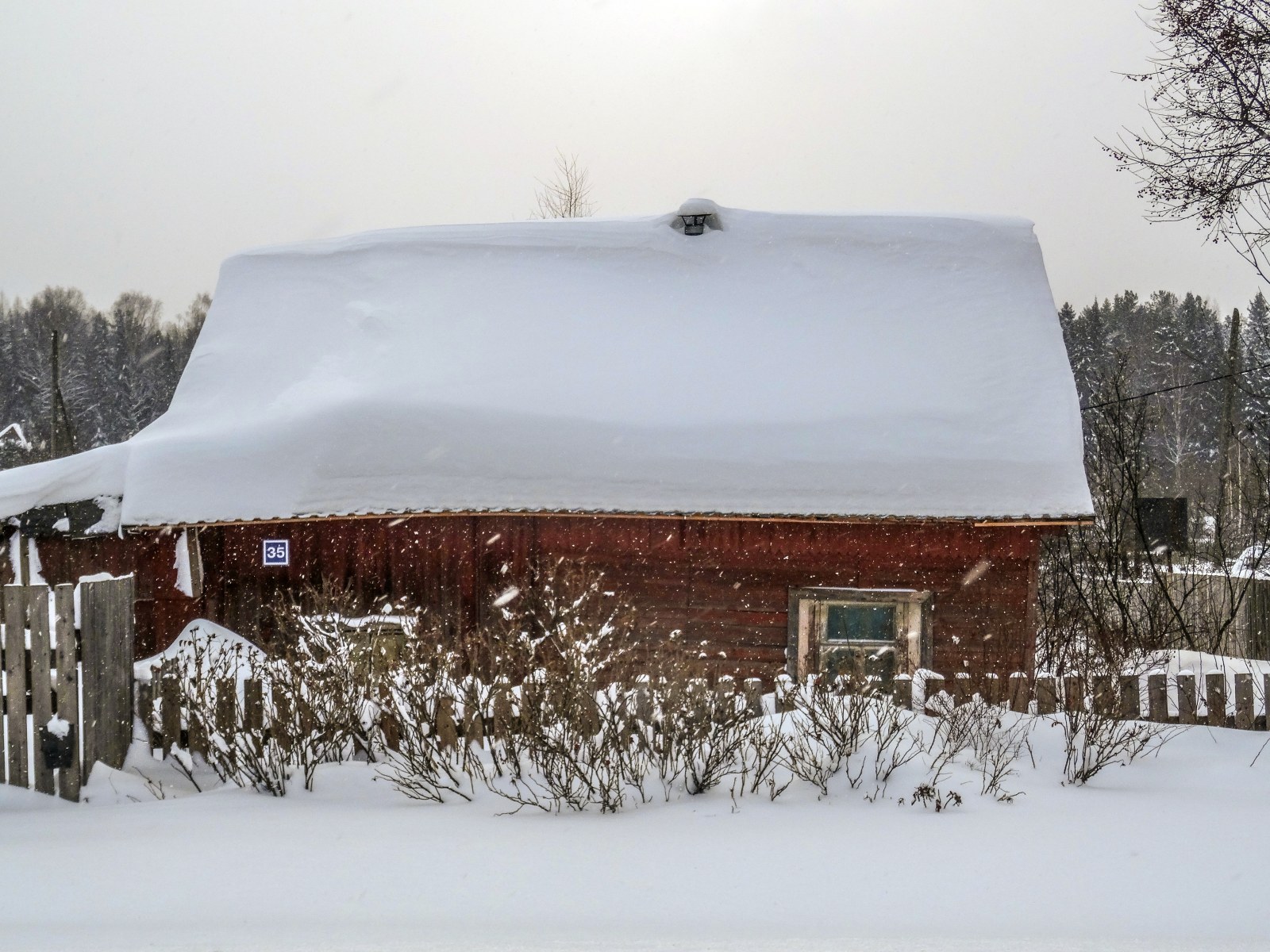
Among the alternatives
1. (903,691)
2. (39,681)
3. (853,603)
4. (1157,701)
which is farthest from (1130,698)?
(39,681)

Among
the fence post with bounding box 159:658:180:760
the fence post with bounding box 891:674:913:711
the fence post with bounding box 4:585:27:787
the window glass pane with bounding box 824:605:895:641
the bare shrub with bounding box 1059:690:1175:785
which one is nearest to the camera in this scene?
the fence post with bounding box 4:585:27:787

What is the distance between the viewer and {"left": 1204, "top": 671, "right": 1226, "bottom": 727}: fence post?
647 cm

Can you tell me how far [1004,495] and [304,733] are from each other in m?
6.44

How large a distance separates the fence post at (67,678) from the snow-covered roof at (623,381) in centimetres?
326

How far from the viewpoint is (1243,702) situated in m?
6.48

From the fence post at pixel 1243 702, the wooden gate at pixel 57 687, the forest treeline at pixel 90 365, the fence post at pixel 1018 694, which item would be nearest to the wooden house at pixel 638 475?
the fence post at pixel 1018 694

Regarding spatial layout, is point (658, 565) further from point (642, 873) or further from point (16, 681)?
point (16, 681)

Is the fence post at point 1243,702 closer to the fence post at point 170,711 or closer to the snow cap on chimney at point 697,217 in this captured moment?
the fence post at point 170,711

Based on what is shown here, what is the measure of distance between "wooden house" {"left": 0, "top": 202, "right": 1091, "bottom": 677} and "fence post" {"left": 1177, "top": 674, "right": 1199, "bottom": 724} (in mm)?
1524

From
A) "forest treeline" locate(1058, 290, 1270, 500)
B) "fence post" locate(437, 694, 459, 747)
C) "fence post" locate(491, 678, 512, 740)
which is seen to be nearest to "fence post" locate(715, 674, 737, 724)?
"fence post" locate(491, 678, 512, 740)

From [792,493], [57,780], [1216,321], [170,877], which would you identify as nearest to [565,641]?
[170,877]

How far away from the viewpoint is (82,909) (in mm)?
3568

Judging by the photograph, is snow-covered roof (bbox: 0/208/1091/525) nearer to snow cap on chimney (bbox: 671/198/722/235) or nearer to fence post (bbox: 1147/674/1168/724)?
snow cap on chimney (bbox: 671/198/722/235)

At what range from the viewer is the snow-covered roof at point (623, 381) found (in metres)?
8.59
